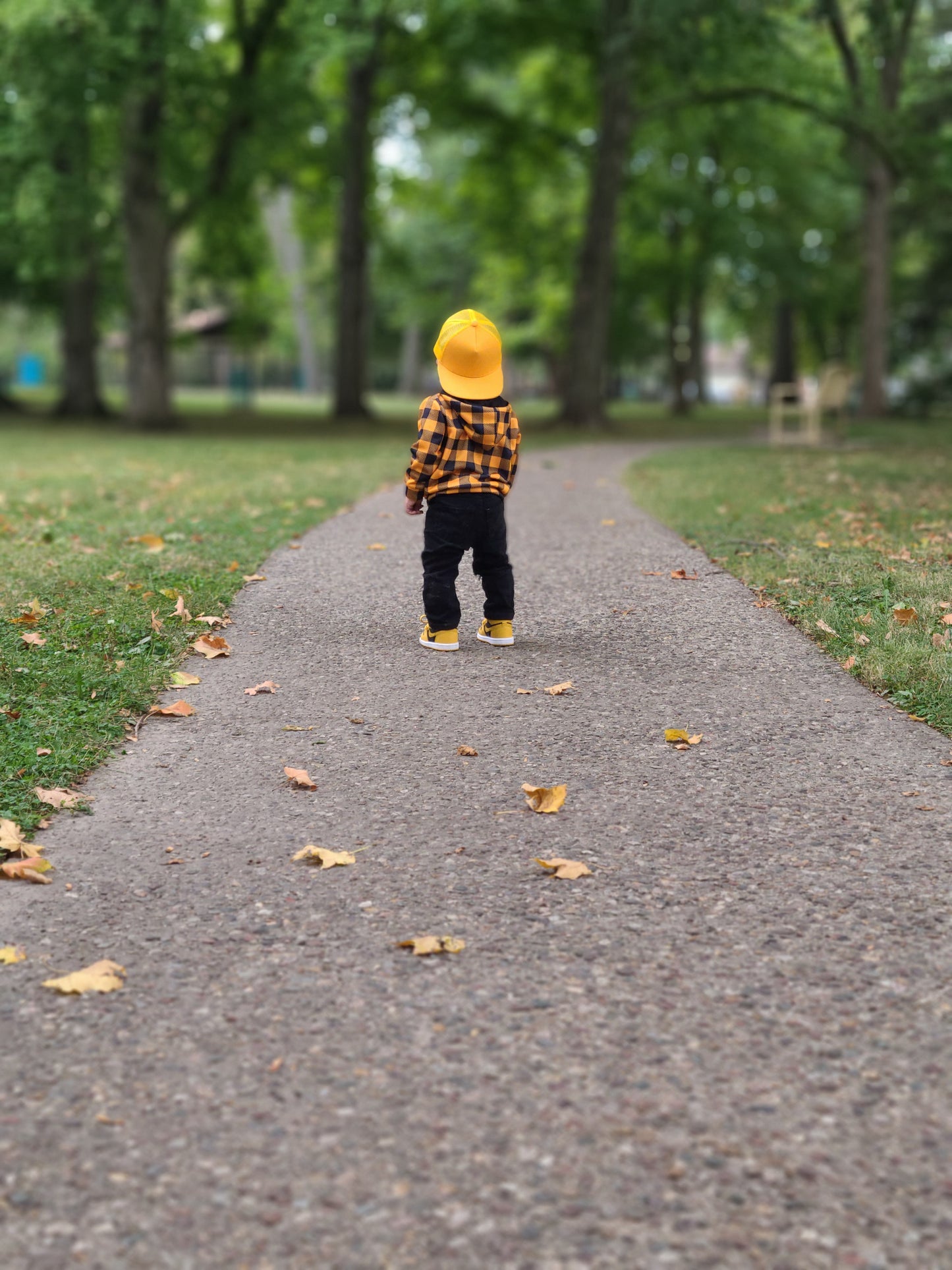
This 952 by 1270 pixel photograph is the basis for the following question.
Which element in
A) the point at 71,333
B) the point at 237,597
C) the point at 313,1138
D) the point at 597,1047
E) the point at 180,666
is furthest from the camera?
the point at 71,333

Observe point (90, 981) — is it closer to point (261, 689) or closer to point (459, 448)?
point (261, 689)

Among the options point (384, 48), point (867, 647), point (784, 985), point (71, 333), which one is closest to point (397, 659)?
point (867, 647)

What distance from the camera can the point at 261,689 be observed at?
5.70 meters

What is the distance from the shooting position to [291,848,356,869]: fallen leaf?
12.8 feet

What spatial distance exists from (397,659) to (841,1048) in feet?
11.9

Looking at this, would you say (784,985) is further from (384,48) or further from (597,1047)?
(384,48)

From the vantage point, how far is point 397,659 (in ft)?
20.5

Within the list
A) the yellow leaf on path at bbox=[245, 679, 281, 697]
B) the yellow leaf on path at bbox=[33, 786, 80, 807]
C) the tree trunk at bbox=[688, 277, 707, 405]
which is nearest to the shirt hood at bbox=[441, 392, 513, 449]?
the yellow leaf on path at bbox=[245, 679, 281, 697]

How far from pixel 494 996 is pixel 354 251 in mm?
27736

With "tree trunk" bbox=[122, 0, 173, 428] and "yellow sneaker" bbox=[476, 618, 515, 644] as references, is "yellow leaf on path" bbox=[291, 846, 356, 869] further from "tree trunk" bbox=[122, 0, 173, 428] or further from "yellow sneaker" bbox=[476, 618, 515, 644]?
"tree trunk" bbox=[122, 0, 173, 428]

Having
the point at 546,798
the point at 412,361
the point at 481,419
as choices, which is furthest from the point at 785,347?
the point at 546,798

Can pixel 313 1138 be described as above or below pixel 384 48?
below

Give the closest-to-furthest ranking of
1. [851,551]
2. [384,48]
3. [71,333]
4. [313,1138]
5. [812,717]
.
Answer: [313,1138] → [812,717] → [851,551] → [384,48] → [71,333]

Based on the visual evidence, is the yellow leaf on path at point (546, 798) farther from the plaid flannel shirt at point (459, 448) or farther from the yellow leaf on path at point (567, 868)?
the plaid flannel shirt at point (459, 448)
